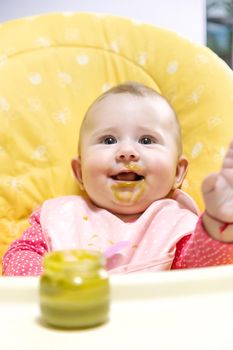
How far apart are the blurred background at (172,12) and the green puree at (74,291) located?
190cm

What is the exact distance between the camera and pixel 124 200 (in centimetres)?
120

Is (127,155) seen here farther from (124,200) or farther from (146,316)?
(146,316)

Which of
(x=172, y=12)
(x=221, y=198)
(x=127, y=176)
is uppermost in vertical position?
(x=221, y=198)

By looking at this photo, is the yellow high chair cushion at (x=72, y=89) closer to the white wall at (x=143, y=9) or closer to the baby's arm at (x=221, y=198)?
the baby's arm at (x=221, y=198)

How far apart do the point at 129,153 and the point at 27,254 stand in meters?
0.27

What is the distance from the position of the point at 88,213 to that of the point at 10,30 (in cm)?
54

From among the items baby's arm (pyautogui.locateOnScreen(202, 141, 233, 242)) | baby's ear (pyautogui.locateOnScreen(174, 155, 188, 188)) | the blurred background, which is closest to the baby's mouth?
baby's ear (pyautogui.locateOnScreen(174, 155, 188, 188))

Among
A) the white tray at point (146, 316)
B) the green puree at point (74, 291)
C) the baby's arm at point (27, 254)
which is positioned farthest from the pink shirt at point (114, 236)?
the green puree at point (74, 291)

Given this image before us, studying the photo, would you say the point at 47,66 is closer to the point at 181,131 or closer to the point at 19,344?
the point at 181,131

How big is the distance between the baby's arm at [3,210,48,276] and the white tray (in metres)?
0.43

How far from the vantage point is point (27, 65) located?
1.47 m

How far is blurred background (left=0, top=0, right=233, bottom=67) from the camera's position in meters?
2.44

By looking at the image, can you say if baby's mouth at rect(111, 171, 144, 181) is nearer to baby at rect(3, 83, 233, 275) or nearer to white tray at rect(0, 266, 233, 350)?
baby at rect(3, 83, 233, 275)

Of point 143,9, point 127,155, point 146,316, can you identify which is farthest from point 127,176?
point 143,9
